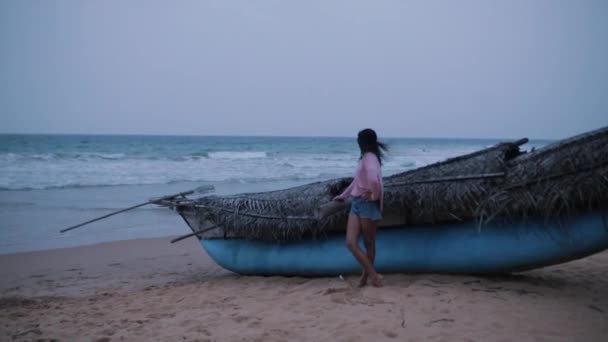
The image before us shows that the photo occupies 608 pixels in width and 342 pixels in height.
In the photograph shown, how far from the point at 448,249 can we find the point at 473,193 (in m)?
0.57

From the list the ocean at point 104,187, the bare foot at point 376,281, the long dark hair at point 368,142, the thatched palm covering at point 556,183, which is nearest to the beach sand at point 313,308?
the bare foot at point 376,281

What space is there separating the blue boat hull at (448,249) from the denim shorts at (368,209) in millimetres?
472

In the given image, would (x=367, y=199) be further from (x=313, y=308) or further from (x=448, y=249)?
(x=313, y=308)

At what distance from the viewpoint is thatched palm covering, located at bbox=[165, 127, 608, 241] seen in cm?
400

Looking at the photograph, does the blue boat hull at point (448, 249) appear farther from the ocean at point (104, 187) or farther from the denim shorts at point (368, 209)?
the ocean at point (104, 187)

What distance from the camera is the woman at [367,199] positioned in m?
4.49

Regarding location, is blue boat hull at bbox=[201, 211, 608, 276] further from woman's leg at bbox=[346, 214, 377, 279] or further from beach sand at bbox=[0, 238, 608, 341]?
woman's leg at bbox=[346, 214, 377, 279]

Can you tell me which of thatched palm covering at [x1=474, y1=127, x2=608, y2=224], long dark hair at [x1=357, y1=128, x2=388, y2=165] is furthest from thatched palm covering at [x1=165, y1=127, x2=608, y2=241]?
long dark hair at [x1=357, y1=128, x2=388, y2=165]

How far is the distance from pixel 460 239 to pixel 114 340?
2.88 meters

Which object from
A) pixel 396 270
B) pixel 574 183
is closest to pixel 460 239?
pixel 396 270

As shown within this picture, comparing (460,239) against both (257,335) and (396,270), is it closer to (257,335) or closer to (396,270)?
(396,270)

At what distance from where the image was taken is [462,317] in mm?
3791

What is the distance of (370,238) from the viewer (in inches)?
182

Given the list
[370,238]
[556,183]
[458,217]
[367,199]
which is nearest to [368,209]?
[367,199]
